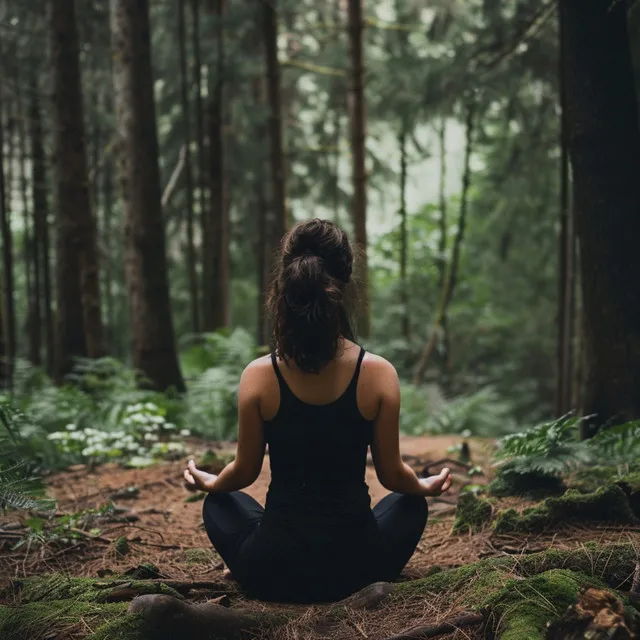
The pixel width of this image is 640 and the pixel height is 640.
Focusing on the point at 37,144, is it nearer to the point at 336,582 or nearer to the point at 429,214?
the point at 429,214

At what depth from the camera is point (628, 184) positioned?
5648 millimetres

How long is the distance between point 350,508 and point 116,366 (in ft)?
20.7

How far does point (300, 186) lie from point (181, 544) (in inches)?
589

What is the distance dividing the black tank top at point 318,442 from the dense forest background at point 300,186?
459mm

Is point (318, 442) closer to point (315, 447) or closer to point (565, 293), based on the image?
point (315, 447)

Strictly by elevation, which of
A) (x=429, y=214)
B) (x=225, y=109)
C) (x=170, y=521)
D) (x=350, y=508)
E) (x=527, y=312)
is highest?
(x=225, y=109)

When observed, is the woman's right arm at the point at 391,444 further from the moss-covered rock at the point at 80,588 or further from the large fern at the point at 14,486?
the large fern at the point at 14,486

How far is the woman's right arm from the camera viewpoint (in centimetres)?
340

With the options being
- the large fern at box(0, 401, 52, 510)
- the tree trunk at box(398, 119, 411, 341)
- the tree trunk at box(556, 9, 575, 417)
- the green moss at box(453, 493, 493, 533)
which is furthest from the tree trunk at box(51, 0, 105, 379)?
the green moss at box(453, 493, 493, 533)

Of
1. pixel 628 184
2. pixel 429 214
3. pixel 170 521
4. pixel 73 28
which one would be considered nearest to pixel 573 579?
pixel 170 521

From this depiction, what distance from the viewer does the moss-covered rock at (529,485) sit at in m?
4.75

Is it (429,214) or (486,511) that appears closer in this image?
(486,511)

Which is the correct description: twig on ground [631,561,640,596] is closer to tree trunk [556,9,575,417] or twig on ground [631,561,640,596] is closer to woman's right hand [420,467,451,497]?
woman's right hand [420,467,451,497]

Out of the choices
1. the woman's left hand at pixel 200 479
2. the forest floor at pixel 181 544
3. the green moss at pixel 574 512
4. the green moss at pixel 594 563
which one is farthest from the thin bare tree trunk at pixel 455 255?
the green moss at pixel 594 563
